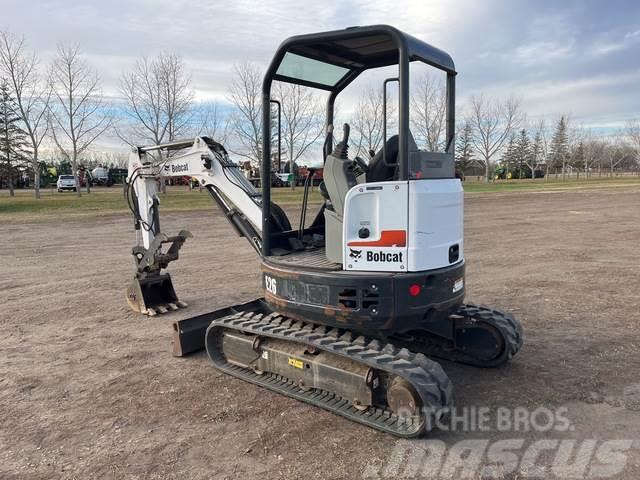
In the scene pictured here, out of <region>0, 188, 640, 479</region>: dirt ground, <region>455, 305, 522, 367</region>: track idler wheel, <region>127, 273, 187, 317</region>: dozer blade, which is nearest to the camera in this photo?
<region>0, 188, 640, 479</region>: dirt ground

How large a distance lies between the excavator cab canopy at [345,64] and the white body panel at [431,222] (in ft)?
0.81

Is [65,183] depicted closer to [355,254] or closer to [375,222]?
[355,254]

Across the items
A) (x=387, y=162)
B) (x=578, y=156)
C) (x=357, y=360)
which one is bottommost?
(x=357, y=360)

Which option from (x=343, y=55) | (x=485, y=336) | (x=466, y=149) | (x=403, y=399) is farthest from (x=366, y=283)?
(x=466, y=149)

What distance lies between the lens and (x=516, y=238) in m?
14.9

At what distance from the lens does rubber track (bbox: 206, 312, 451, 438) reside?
3.99 m

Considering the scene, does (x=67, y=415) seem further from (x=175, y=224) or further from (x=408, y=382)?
(x=175, y=224)

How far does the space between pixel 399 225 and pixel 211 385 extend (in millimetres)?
2506

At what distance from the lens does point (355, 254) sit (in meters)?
4.42

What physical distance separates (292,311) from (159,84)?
130 feet

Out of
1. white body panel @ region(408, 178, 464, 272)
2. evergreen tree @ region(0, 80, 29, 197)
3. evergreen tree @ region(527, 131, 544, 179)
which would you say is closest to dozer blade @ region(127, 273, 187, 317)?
white body panel @ region(408, 178, 464, 272)

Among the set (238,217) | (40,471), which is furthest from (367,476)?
(238,217)

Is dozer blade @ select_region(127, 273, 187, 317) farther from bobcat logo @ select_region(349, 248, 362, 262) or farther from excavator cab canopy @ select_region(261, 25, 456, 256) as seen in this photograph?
bobcat logo @ select_region(349, 248, 362, 262)

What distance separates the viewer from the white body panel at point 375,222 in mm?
4195
